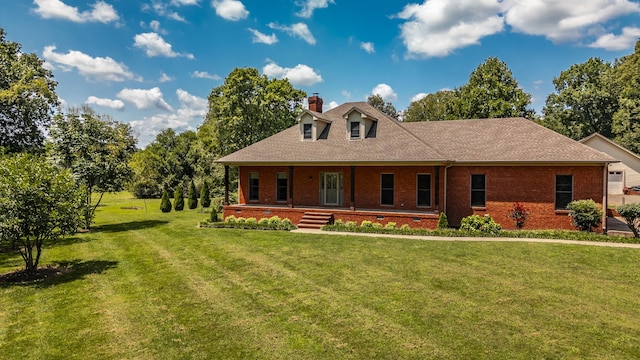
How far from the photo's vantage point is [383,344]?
5906 mm

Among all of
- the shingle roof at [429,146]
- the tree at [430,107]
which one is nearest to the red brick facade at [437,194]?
the shingle roof at [429,146]

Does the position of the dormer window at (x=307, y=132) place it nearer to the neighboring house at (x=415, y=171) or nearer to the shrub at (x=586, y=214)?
the neighboring house at (x=415, y=171)

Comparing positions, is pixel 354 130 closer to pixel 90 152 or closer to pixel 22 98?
pixel 90 152

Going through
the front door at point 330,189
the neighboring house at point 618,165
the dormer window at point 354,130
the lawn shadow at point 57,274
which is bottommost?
the lawn shadow at point 57,274

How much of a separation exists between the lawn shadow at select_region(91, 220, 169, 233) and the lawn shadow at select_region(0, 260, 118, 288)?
736 centimetres

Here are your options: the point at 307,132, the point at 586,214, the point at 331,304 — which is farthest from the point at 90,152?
the point at 586,214

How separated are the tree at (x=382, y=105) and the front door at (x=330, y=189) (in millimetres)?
44546

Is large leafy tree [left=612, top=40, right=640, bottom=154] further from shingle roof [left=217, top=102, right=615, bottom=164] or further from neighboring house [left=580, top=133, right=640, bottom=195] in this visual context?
shingle roof [left=217, top=102, right=615, bottom=164]

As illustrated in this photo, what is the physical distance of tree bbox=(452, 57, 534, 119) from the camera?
35125 mm

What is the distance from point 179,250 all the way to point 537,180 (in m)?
16.2

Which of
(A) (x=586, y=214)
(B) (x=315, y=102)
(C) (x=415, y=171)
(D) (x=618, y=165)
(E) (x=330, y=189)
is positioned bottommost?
(A) (x=586, y=214)

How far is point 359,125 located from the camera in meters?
21.2

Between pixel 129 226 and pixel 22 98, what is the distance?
1261 centimetres

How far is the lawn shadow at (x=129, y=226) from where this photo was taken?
18814 millimetres
